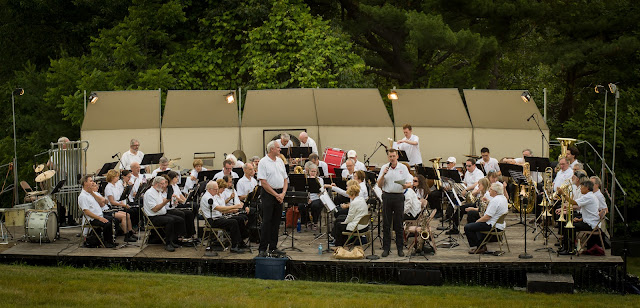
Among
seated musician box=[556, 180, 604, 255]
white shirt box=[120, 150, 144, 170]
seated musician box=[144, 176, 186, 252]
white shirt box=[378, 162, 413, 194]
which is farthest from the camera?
white shirt box=[120, 150, 144, 170]

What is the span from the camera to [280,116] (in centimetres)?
2523

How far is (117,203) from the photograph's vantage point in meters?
18.1

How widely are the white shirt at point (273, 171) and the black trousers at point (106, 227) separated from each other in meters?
3.39

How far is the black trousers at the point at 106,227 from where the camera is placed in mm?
17492

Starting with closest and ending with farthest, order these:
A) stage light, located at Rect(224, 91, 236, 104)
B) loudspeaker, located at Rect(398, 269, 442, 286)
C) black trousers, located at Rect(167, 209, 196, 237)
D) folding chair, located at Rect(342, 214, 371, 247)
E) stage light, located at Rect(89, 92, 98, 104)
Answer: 1. loudspeaker, located at Rect(398, 269, 442, 286)
2. folding chair, located at Rect(342, 214, 371, 247)
3. black trousers, located at Rect(167, 209, 196, 237)
4. stage light, located at Rect(89, 92, 98, 104)
5. stage light, located at Rect(224, 91, 236, 104)

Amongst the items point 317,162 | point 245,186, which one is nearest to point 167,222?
point 245,186

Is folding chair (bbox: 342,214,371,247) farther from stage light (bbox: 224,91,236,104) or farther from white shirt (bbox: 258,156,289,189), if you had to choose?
stage light (bbox: 224,91,236,104)

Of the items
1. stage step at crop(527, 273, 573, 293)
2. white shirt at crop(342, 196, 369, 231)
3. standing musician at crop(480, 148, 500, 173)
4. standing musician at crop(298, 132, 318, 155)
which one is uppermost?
standing musician at crop(298, 132, 318, 155)

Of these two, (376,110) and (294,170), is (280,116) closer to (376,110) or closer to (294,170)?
(376,110)

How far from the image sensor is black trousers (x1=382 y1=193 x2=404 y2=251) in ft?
54.0

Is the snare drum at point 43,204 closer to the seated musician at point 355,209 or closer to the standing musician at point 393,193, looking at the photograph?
the seated musician at point 355,209

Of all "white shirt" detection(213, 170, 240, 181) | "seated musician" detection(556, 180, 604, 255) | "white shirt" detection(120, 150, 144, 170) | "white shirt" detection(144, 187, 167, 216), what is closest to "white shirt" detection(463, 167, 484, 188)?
"seated musician" detection(556, 180, 604, 255)

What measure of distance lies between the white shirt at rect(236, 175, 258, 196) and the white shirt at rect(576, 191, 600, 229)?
6.46 meters

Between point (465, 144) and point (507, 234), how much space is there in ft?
21.5
